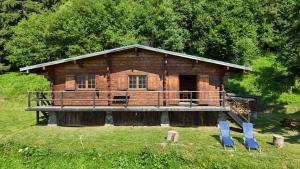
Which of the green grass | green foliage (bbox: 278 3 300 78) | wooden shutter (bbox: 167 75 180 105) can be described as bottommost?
the green grass

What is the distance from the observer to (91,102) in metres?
24.7

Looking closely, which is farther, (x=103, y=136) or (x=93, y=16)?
(x=93, y=16)

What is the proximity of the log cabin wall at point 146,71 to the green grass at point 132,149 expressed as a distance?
2963 mm

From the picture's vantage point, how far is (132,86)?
24.4m

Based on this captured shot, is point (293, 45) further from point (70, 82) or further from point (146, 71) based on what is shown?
point (70, 82)

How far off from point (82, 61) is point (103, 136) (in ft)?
21.7

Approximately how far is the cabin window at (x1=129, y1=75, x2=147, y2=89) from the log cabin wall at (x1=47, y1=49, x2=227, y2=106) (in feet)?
0.95

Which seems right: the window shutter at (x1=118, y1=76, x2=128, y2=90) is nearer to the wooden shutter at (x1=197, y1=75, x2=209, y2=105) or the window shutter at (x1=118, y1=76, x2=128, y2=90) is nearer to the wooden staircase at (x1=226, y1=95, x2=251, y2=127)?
the wooden shutter at (x1=197, y1=75, x2=209, y2=105)

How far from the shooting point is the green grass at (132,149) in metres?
17.2

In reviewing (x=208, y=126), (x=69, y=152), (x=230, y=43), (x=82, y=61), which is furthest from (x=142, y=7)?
(x=69, y=152)

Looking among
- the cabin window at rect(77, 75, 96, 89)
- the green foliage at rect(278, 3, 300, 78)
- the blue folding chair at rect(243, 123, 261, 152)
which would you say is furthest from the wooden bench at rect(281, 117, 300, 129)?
the cabin window at rect(77, 75, 96, 89)

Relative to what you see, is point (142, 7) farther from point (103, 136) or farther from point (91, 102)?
point (103, 136)

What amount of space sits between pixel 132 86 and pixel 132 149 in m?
7.05

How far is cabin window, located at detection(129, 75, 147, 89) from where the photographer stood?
24344mm
